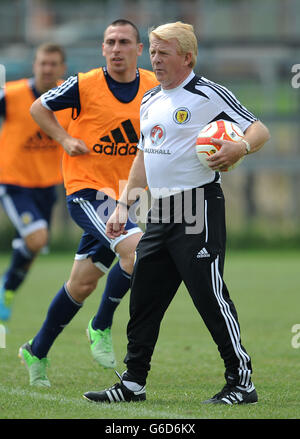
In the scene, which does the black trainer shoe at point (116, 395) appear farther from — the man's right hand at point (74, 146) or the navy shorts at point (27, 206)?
the navy shorts at point (27, 206)

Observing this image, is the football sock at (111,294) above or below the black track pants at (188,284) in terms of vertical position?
below

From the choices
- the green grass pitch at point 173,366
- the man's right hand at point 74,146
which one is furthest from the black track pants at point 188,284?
the man's right hand at point 74,146

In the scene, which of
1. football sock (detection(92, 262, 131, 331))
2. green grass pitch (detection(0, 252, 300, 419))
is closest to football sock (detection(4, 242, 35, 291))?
green grass pitch (detection(0, 252, 300, 419))

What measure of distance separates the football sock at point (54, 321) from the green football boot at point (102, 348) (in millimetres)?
562

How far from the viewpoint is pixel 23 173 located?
10.3 meters

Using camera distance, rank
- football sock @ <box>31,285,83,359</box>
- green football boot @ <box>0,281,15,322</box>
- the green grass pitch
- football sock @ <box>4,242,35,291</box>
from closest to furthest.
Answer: the green grass pitch, football sock @ <box>31,285,83,359</box>, green football boot @ <box>0,281,15,322</box>, football sock @ <box>4,242,35,291</box>

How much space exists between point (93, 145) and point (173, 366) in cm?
188

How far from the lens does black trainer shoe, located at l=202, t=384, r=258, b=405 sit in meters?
5.35

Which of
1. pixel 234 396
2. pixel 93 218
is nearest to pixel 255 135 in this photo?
pixel 234 396

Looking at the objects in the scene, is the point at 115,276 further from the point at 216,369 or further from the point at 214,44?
the point at 214,44

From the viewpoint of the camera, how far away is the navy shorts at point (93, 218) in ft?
21.3

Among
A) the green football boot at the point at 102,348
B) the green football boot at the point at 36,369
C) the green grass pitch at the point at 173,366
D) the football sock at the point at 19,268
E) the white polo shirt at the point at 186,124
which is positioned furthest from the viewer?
the football sock at the point at 19,268

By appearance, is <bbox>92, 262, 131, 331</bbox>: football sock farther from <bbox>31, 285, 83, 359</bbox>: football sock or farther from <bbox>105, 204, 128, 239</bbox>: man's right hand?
A: <bbox>105, 204, 128, 239</bbox>: man's right hand
